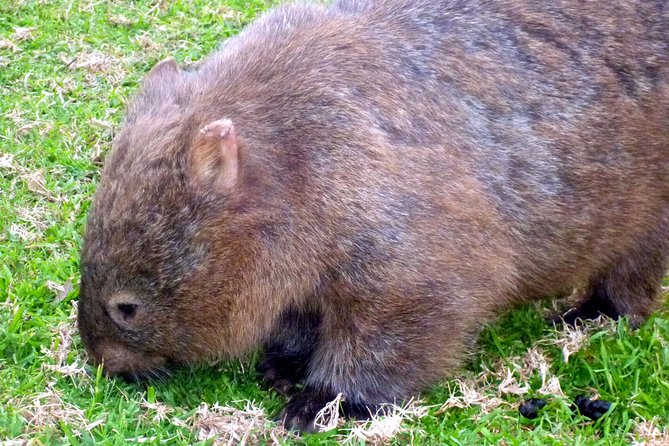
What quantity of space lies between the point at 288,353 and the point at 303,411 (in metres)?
0.38

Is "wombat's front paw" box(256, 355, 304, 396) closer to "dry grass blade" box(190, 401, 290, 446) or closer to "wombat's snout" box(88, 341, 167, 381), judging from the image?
"dry grass blade" box(190, 401, 290, 446)

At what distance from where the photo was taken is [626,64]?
4102 mm

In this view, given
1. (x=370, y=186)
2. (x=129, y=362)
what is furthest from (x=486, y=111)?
(x=129, y=362)

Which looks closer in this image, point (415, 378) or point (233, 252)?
point (233, 252)

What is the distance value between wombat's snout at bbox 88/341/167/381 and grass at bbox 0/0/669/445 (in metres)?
0.06

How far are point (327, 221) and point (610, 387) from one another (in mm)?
1357

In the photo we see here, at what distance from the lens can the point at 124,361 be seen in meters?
3.79

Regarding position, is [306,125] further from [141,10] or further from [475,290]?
[141,10]

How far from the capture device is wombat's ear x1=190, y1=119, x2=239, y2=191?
3447 mm

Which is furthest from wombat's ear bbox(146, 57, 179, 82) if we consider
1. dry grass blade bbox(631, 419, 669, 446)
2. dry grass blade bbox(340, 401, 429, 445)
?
dry grass blade bbox(631, 419, 669, 446)

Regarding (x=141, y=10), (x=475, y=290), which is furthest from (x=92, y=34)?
(x=475, y=290)

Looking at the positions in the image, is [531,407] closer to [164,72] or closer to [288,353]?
[288,353]

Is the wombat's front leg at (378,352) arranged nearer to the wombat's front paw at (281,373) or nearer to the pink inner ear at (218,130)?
the wombat's front paw at (281,373)

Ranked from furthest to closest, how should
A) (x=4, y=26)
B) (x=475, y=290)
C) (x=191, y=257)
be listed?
1. (x=4, y=26)
2. (x=475, y=290)
3. (x=191, y=257)
